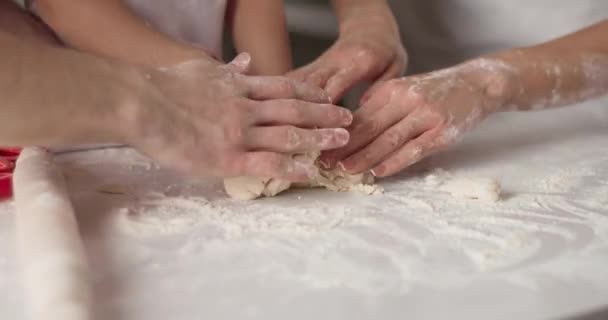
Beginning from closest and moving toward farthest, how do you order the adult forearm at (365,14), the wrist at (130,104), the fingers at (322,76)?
the wrist at (130,104), the fingers at (322,76), the adult forearm at (365,14)

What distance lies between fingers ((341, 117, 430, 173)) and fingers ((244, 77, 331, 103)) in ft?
0.27

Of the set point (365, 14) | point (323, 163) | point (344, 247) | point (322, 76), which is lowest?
point (344, 247)

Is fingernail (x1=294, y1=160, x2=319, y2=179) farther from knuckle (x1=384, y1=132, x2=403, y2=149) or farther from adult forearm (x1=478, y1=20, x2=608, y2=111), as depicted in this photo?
adult forearm (x1=478, y1=20, x2=608, y2=111)

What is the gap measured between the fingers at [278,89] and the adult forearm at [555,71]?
0.25 m

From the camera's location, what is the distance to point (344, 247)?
711 mm

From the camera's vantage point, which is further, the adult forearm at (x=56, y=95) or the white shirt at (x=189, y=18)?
the white shirt at (x=189, y=18)

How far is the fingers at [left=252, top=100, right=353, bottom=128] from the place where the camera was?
2.62 feet

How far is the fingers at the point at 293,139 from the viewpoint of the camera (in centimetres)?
79

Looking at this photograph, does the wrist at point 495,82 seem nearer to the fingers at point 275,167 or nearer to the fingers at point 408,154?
the fingers at point 408,154

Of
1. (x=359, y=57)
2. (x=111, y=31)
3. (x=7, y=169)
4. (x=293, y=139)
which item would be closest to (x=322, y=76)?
(x=359, y=57)

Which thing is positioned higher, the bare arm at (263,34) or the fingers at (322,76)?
the bare arm at (263,34)

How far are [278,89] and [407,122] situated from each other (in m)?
0.16

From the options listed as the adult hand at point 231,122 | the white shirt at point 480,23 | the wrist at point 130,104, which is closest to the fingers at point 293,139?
the adult hand at point 231,122

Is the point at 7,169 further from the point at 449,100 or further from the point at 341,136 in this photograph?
the point at 449,100
